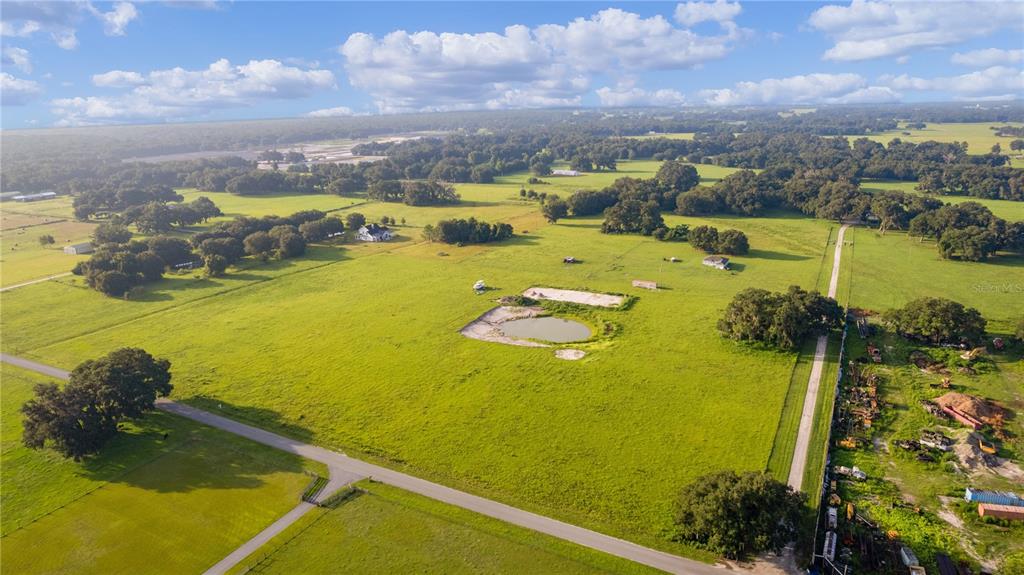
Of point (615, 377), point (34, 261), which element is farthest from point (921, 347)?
point (34, 261)

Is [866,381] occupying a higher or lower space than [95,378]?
lower

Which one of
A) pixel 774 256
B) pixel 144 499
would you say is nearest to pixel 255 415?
pixel 144 499

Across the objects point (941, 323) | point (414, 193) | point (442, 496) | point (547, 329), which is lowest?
point (442, 496)

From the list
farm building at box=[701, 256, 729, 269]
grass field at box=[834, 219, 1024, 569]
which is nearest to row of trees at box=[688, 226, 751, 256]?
farm building at box=[701, 256, 729, 269]

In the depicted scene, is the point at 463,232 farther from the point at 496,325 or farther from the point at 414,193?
the point at 414,193

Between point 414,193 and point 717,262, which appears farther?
point 414,193

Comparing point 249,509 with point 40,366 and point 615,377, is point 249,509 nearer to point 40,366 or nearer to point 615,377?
point 615,377

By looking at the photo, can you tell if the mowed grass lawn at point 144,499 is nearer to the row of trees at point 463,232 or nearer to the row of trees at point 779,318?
the row of trees at point 779,318
